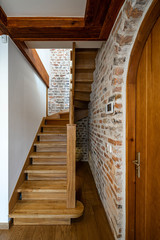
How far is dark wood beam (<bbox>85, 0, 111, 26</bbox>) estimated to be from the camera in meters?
1.32

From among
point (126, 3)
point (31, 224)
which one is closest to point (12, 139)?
point (31, 224)

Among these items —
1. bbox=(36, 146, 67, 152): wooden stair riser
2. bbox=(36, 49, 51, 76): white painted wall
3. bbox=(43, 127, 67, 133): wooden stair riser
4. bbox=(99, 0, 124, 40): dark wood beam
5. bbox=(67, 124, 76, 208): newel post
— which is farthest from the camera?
bbox=(36, 49, 51, 76): white painted wall

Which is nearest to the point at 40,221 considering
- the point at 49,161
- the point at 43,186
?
the point at 43,186

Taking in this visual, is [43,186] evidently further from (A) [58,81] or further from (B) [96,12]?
(A) [58,81]

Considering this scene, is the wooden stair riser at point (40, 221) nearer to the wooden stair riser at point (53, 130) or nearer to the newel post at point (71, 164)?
the newel post at point (71, 164)

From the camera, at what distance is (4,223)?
68.6 inches

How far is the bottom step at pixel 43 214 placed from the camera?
1.76 metres

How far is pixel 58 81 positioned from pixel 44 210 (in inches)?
152

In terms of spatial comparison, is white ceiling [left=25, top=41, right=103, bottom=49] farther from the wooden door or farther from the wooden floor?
the wooden floor

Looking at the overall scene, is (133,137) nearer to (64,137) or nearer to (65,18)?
(65,18)

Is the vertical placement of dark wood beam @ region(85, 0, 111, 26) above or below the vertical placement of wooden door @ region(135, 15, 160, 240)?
above

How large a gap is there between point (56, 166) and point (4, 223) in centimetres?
106

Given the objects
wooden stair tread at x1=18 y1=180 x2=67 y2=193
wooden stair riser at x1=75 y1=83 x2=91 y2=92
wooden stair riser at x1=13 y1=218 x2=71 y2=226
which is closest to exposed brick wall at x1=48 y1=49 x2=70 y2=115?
wooden stair riser at x1=75 y1=83 x2=91 y2=92

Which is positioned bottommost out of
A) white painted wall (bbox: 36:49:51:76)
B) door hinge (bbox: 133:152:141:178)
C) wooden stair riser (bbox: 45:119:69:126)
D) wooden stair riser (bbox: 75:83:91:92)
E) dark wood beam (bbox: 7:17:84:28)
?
door hinge (bbox: 133:152:141:178)
